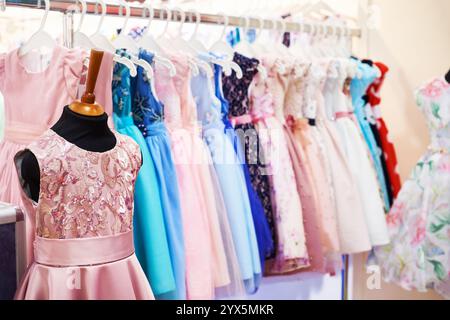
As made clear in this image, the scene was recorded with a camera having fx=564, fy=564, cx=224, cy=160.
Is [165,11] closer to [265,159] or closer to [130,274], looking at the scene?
[265,159]

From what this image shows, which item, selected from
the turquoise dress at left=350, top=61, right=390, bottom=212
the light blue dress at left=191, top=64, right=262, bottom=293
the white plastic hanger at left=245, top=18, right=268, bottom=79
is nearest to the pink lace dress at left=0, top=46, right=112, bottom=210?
the light blue dress at left=191, top=64, right=262, bottom=293

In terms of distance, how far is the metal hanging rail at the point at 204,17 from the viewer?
1.14 m

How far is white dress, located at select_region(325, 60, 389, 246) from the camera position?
1574 millimetres

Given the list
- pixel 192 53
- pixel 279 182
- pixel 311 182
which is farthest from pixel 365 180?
pixel 192 53

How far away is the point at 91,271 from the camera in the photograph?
0.94 m

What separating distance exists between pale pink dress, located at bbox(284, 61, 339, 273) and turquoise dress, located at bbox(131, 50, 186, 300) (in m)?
0.39

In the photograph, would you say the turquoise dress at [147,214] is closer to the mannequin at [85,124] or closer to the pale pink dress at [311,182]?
the mannequin at [85,124]

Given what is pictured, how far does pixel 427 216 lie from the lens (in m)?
1.46

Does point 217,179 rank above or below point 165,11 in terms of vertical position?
below

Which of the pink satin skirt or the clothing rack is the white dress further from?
the pink satin skirt

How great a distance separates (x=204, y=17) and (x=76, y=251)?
0.72 m

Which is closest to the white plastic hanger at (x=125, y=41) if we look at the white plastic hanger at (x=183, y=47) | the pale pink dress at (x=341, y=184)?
the white plastic hanger at (x=183, y=47)

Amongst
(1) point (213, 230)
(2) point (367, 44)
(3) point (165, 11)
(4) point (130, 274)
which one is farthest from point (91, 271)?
(2) point (367, 44)

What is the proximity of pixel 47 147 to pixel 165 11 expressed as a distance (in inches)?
21.3
